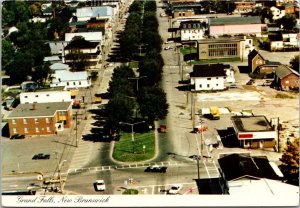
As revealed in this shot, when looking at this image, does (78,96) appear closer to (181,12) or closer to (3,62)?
(3,62)

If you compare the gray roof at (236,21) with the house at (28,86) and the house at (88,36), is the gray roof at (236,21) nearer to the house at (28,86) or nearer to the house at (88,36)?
the house at (88,36)

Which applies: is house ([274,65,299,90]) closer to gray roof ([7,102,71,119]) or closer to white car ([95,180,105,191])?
gray roof ([7,102,71,119])

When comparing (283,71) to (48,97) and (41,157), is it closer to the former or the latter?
(48,97)

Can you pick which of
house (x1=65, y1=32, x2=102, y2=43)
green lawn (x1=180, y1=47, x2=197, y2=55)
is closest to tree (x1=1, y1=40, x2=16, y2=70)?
house (x1=65, y1=32, x2=102, y2=43)

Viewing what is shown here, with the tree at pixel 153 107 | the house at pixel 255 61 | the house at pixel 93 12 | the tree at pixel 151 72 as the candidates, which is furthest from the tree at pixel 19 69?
the house at pixel 93 12

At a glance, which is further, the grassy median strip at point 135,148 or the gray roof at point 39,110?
the gray roof at point 39,110
